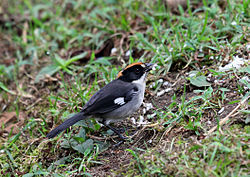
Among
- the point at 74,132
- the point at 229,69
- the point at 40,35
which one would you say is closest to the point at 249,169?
the point at 229,69

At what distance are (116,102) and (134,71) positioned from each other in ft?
2.00

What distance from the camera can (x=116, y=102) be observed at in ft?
15.4

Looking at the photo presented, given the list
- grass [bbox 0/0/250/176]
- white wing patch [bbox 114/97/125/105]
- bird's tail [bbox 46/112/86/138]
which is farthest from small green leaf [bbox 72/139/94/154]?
white wing patch [bbox 114/97/125/105]

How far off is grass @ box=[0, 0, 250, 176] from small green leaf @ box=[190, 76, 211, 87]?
1cm

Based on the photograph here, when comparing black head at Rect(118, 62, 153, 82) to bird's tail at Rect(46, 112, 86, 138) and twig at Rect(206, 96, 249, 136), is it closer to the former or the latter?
bird's tail at Rect(46, 112, 86, 138)

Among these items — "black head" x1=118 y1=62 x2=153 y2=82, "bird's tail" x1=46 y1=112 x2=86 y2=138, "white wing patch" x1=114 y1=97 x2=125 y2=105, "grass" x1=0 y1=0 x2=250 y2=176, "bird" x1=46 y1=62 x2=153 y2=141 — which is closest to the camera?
"grass" x1=0 y1=0 x2=250 y2=176

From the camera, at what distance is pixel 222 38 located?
5496 millimetres

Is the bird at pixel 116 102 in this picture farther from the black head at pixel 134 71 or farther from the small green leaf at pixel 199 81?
the small green leaf at pixel 199 81

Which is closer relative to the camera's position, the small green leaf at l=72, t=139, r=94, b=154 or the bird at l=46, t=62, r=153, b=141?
the small green leaf at l=72, t=139, r=94, b=154

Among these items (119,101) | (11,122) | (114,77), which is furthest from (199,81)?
(11,122)

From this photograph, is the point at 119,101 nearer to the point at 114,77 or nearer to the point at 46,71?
the point at 114,77

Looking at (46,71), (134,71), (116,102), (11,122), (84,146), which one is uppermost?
(134,71)

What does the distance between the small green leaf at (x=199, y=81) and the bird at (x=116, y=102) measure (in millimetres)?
691

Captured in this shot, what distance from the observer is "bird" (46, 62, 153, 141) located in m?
4.58
